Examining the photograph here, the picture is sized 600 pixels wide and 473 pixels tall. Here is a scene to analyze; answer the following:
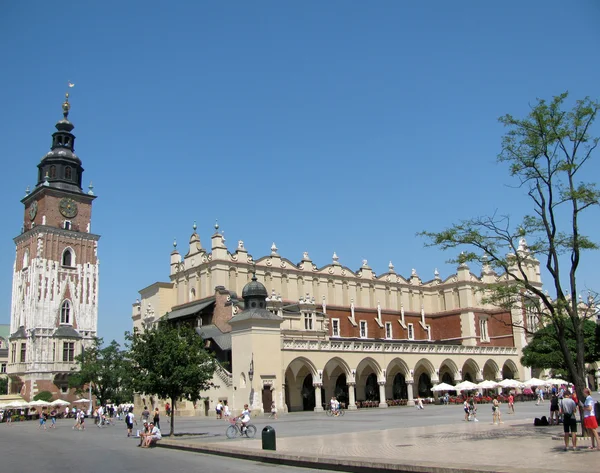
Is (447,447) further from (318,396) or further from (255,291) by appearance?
(318,396)

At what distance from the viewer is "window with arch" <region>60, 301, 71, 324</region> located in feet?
253

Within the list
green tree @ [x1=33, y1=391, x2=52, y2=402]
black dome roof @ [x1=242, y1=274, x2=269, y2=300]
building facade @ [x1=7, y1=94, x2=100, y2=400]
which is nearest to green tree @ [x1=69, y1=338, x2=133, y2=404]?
green tree @ [x1=33, y1=391, x2=52, y2=402]

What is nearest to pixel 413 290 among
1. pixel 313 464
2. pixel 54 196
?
pixel 54 196

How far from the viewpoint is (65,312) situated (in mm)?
77625

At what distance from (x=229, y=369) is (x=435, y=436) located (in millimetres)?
28027

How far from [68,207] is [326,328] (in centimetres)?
4301

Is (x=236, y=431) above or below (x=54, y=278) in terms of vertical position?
below

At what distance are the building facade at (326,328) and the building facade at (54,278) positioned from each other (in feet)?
40.6

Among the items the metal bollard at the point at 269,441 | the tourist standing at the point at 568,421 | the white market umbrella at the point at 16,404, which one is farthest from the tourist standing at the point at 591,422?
the white market umbrella at the point at 16,404

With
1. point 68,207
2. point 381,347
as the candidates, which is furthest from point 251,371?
point 68,207

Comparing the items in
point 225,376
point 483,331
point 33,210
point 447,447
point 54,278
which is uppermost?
point 33,210

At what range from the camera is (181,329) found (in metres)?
29.7

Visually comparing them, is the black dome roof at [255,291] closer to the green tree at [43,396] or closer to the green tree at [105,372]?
the green tree at [105,372]

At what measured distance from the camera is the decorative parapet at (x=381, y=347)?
4681 cm
